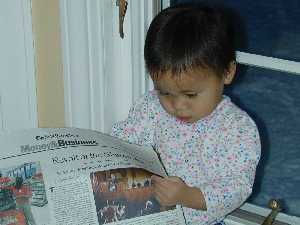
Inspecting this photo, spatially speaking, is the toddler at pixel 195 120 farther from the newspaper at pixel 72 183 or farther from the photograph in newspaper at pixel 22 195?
the photograph in newspaper at pixel 22 195

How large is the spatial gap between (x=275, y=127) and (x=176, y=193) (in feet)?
3.03

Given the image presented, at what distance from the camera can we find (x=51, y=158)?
1021 millimetres

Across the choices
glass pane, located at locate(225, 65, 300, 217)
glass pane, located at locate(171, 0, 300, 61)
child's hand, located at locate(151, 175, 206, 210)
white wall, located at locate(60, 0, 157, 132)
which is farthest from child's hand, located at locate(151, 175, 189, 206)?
glass pane, located at locate(171, 0, 300, 61)

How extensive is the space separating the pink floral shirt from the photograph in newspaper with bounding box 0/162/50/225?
19 centimetres

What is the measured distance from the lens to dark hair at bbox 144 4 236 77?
3.18 feet

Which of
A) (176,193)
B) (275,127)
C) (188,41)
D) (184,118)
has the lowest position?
(275,127)

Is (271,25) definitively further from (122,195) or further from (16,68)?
(122,195)

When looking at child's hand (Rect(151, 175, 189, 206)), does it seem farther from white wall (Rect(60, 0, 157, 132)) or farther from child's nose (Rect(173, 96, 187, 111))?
white wall (Rect(60, 0, 157, 132))

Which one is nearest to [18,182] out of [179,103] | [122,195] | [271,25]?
[122,195]

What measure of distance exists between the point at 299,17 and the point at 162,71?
1.92 m

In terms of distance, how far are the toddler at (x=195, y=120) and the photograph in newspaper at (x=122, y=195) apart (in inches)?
0.7

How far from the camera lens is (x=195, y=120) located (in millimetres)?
1073

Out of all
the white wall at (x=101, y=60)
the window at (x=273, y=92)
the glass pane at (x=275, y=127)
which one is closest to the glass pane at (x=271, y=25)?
the window at (x=273, y=92)

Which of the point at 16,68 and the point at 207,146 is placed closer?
the point at 207,146
